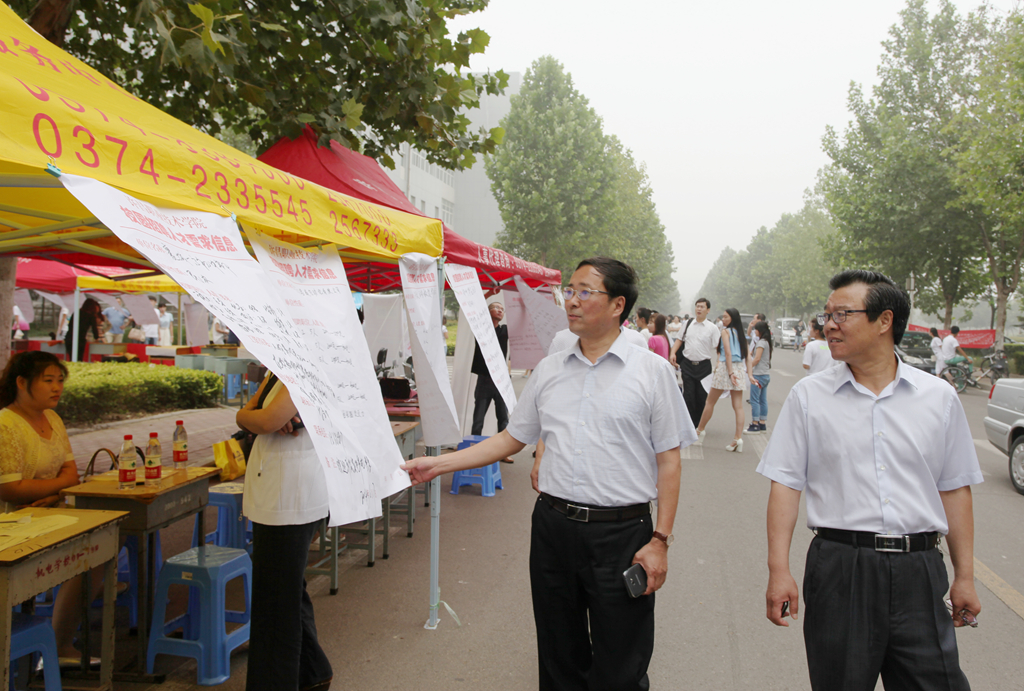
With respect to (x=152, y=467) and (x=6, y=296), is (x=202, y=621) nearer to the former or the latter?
(x=152, y=467)

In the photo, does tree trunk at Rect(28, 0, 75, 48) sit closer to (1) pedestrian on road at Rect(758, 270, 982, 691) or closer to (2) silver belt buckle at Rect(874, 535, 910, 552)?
(1) pedestrian on road at Rect(758, 270, 982, 691)

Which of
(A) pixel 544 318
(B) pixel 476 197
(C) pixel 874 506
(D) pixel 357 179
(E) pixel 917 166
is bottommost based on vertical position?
(C) pixel 874 506

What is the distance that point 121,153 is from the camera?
2.29 meters

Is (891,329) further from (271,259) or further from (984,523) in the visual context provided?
(984,523)

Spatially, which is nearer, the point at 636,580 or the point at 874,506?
the point at 874,506

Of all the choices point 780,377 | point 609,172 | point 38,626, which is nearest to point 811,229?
point 609,172

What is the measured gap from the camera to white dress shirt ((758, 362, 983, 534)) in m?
2.08

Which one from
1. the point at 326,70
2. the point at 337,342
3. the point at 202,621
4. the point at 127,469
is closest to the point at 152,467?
the point at 127,469

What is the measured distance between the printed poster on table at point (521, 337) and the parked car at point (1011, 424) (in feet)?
17.6

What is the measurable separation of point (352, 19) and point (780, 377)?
19.4m

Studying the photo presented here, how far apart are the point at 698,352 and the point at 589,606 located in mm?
7279

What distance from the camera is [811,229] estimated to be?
5566 cm

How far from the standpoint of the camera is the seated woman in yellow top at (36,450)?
3.50m

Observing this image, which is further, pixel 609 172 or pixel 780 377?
pixel 609 172
